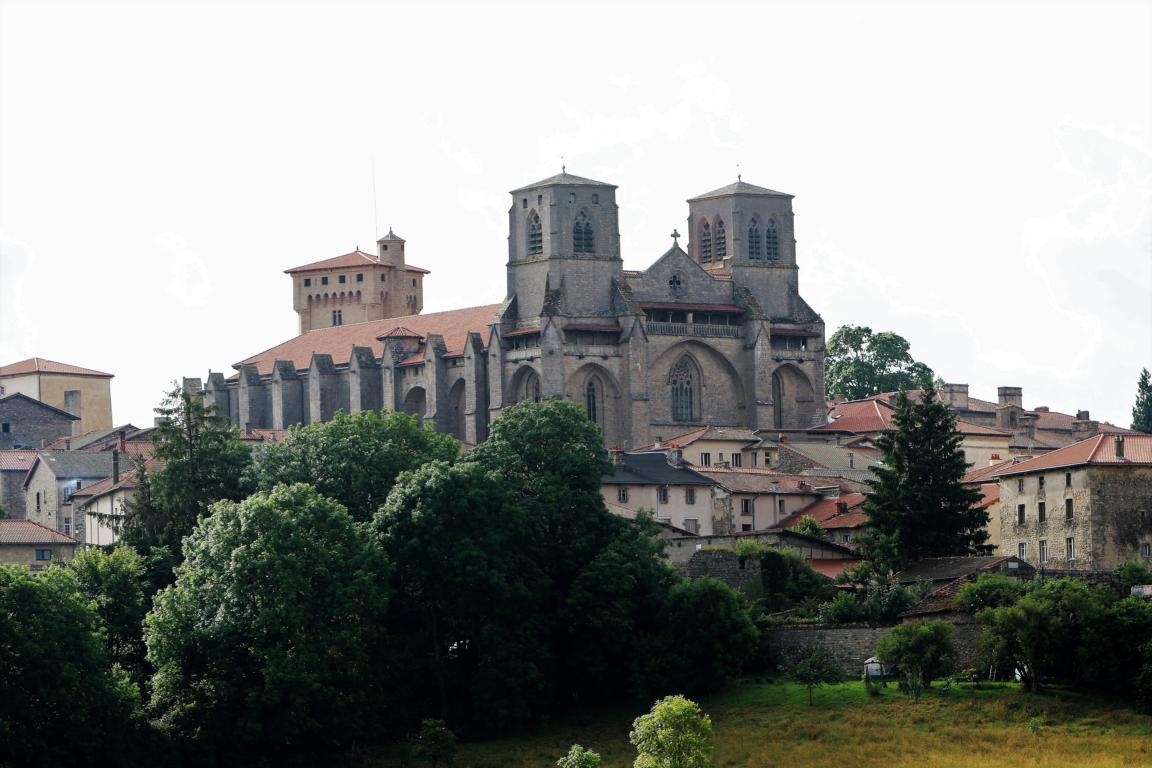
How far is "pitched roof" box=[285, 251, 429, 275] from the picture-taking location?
172 meters

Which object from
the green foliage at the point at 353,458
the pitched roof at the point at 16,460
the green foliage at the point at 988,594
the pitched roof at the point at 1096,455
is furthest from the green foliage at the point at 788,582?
the pitched roof at the point at 16,460

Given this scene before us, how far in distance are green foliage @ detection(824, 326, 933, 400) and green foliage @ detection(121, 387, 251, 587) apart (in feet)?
253

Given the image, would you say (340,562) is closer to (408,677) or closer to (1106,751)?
(408,677)

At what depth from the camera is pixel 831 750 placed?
75062 millimetres

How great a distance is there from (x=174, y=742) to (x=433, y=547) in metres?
9.70

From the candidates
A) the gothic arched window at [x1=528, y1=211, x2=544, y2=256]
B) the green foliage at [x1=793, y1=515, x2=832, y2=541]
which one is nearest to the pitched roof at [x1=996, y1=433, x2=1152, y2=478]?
the green foliage at [x1=793, y1=515, x2=832, y2=541]

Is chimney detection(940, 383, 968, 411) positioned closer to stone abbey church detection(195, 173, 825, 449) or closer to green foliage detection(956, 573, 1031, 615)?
stone abbey church detection(195, 173, 825, 449)

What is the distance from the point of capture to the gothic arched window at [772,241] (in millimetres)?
141250

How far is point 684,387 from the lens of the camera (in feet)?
440

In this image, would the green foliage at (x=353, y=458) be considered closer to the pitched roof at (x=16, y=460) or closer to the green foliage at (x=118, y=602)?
the green foliage at (x=118, y=602)

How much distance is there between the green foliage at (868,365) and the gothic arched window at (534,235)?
35.3 m

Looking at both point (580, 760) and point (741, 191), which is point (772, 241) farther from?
point (580, 760)

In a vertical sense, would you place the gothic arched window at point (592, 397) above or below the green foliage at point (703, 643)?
above

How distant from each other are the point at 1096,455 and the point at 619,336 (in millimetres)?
44575
